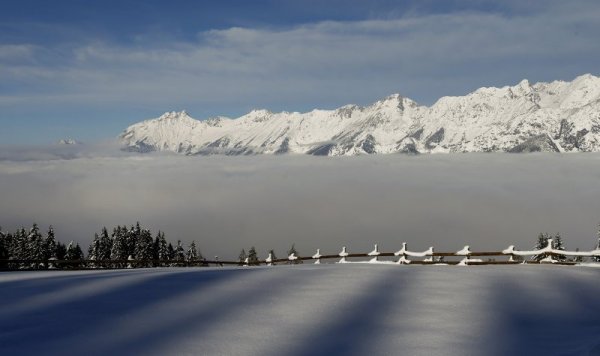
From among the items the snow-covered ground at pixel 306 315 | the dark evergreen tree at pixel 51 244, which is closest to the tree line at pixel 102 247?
→ the dark evergreen tree at pixel 51 244

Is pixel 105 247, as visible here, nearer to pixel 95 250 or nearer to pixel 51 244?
pixel 95 250

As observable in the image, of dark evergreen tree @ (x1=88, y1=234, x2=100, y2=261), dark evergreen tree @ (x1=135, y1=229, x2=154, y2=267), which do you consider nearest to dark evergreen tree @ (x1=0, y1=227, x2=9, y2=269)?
dark evergreen tree @ (x1=88, y1=234, x2=100, y2=261)

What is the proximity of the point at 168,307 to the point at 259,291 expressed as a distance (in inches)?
163

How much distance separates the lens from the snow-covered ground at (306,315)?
1641 cm

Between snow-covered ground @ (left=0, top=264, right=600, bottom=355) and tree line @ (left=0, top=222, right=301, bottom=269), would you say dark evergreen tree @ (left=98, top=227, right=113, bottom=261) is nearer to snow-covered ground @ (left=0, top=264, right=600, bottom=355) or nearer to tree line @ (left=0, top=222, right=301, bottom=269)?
tree line @ (left=0, top=222, right=301, bottom=269)

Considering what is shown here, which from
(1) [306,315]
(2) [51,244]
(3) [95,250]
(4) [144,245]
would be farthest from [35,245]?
(1) [306,315]

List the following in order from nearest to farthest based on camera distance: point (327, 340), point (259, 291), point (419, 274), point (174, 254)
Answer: point (327, 340) → point (259, 291) → point (419, 274) → point (174, 254)

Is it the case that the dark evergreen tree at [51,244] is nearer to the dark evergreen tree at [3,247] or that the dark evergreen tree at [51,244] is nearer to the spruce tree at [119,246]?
the dark evergreen tree at [3,247]

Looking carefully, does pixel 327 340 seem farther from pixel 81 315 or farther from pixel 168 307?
pixel 81 315

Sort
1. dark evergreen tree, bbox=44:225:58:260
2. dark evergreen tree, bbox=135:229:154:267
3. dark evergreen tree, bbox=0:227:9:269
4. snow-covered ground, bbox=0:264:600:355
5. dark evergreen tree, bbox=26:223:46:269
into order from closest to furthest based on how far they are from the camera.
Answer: snow-covered ground, bbox=0:264:600:355, dark evergreen tree, bbox=0:227:9:269, dark evergreen tree, bbox=26:223:46:269, dark evergreen tree, bbox=44:225:58:260, dark evergreen tree, bbox=135:229:154:267

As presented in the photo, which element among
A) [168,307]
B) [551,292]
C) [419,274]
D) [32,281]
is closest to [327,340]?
[168,307]

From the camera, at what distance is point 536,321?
19.1 metres

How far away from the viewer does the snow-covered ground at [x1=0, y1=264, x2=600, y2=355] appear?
53.8ft

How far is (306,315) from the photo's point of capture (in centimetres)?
1970
